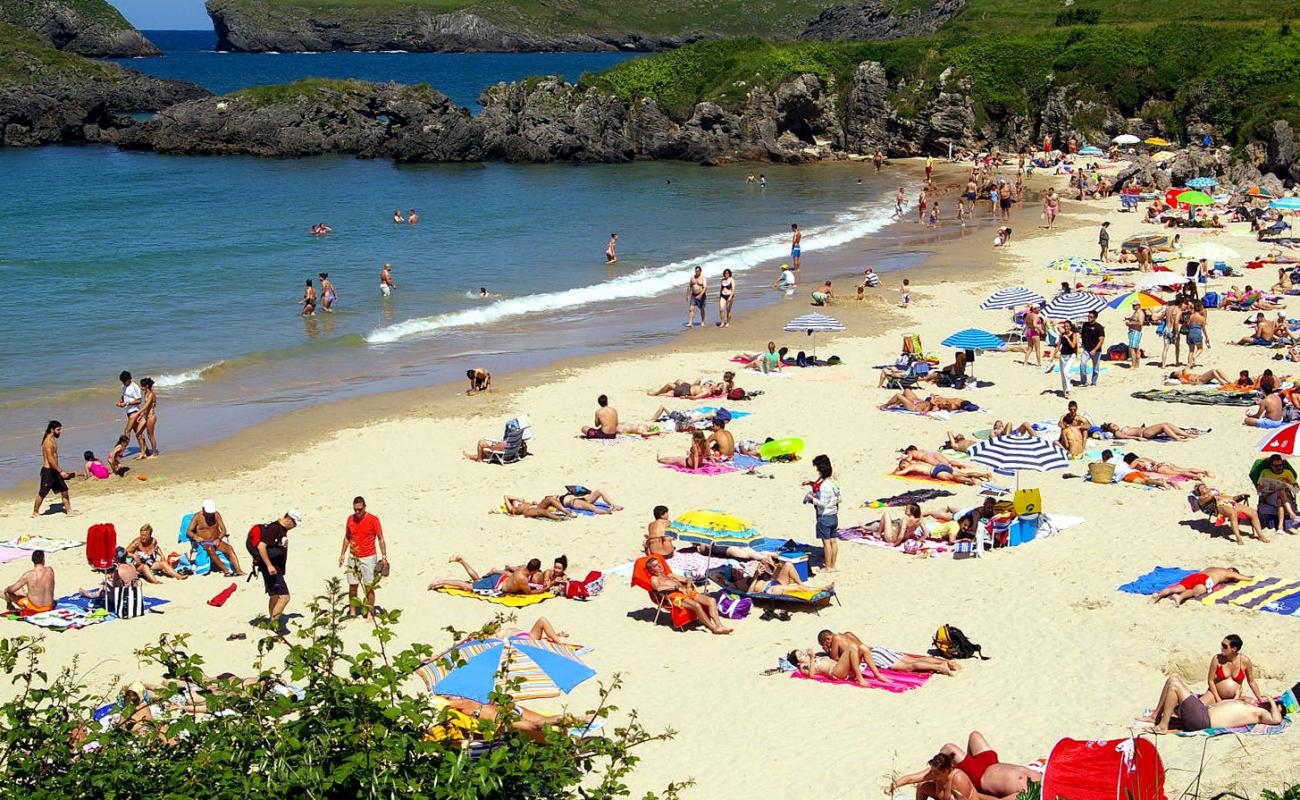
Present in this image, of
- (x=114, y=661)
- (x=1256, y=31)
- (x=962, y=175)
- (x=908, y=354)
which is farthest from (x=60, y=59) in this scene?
(x=114, y=661)

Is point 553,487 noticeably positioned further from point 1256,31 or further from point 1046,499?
point 1256,31

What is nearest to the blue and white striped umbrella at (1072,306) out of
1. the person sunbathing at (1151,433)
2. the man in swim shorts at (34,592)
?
the person sunbathing at (1151,433)

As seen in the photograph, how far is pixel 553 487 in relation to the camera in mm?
17156

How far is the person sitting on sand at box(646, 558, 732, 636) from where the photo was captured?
40.5ft

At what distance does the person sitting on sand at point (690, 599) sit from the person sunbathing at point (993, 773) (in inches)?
143

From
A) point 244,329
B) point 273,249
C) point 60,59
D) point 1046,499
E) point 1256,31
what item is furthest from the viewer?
point 60,59

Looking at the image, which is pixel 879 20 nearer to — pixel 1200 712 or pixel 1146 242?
pixel 1146 242

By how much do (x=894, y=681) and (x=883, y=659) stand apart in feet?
0.97

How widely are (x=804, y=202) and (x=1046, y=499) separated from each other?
3476 cm

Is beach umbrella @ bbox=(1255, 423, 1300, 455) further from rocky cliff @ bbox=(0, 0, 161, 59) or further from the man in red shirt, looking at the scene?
rocky cliff @ bbox=(0, 0, 161, 59)

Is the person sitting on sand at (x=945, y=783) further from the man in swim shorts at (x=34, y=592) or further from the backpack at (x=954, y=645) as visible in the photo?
the man in swim shorts at (x=34, y=592)

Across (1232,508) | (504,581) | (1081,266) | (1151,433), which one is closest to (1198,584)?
(1232,508)

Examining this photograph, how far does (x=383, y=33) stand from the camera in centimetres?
17425

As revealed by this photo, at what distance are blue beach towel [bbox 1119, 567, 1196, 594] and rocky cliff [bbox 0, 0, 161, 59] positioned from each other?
434ft
